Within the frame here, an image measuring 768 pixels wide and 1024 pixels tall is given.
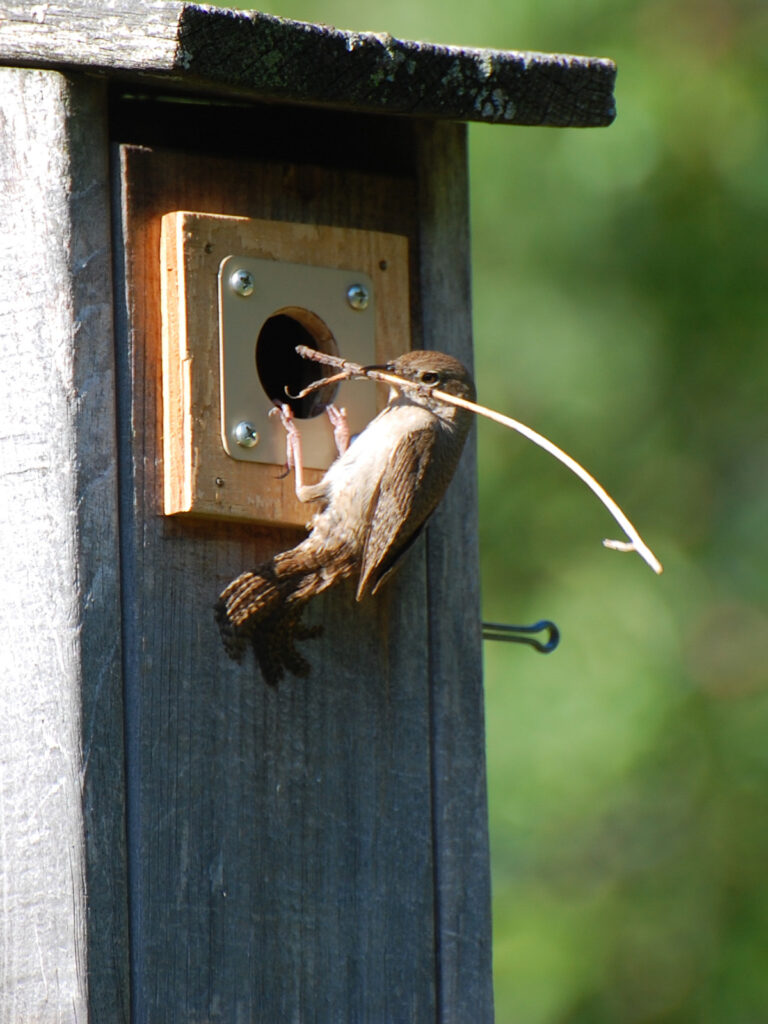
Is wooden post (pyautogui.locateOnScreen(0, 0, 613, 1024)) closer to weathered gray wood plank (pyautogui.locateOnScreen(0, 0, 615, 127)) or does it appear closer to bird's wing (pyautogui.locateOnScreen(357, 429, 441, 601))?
weathered gray wood plank (pyautogui.locateOnScreen(0, 0, 615, 127))

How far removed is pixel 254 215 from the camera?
3570 millimetres

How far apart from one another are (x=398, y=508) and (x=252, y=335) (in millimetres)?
410

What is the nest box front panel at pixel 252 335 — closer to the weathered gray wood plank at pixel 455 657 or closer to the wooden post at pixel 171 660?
the wooden post at pixel 171 660

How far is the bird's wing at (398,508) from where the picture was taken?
3510mm

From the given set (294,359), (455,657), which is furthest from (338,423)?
(455,657)

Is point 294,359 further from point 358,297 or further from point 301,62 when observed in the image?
point 301,62

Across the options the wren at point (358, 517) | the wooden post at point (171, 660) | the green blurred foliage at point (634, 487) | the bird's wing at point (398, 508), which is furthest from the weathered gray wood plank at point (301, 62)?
the green blurred foliage at point (634, 487)

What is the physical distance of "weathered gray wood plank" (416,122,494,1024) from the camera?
12.2 ft

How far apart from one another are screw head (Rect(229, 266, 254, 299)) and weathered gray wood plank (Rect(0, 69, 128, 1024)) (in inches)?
8.9

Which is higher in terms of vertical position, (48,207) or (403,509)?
(48,207)

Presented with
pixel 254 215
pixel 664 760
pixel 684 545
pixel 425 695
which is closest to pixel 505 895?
pixel 664 760

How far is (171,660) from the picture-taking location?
336cm

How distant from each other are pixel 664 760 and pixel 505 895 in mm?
796

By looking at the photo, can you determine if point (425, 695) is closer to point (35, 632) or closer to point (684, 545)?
point (35, 632)
